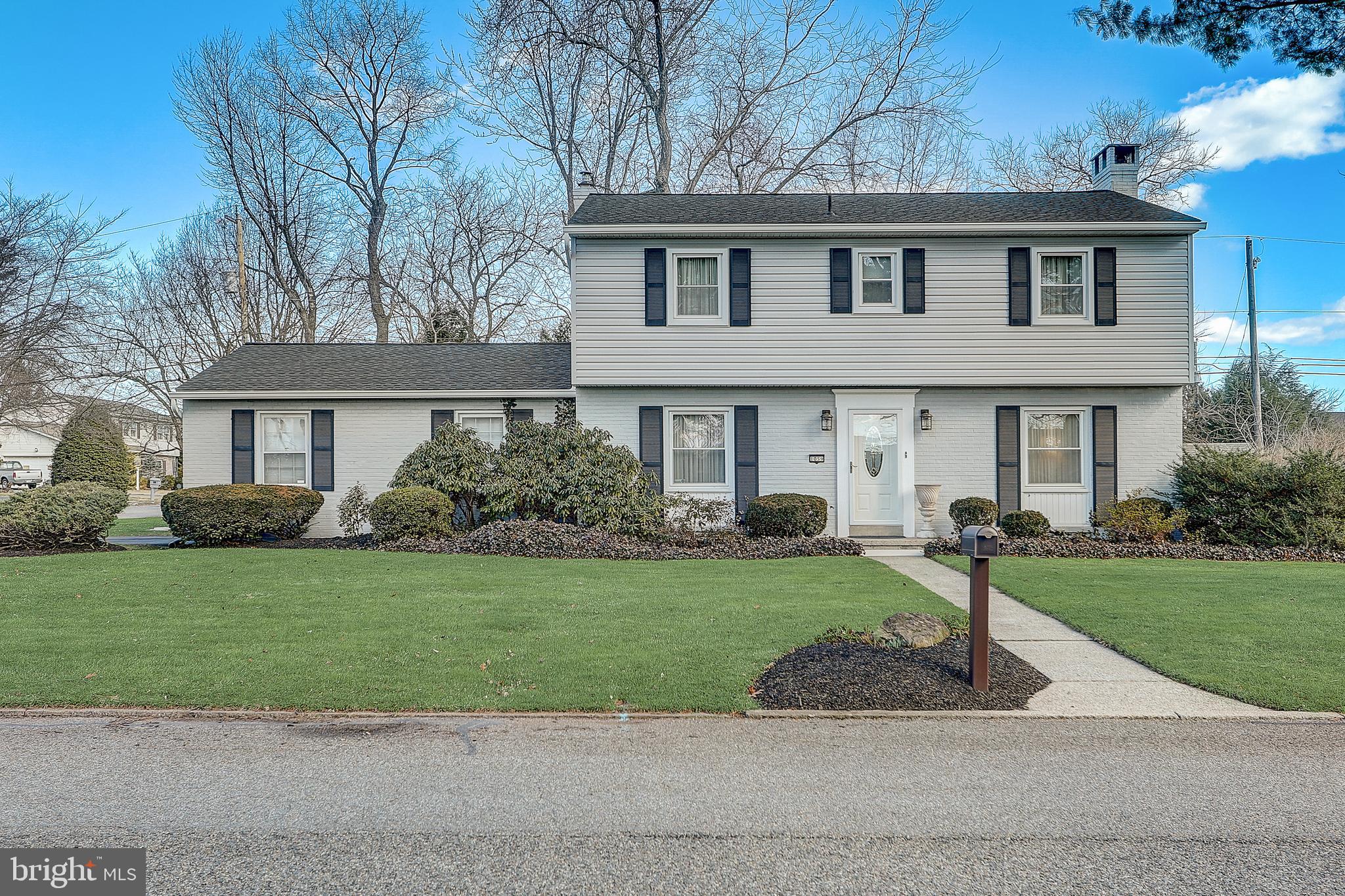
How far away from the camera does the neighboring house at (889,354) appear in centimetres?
1511

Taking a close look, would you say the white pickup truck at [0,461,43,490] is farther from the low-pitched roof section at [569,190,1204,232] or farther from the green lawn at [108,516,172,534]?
the low-pitched roof section at [569,190,1204,232]

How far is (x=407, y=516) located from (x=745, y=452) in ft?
20.1

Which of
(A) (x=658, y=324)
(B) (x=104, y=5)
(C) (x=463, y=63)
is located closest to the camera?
(A) (x=658, y=324)

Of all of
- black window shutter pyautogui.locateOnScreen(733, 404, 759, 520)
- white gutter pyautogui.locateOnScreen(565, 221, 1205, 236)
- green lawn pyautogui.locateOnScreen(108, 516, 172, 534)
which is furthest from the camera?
green lawn pyautogui.locateOnScreen(108, 516, 172, 534)

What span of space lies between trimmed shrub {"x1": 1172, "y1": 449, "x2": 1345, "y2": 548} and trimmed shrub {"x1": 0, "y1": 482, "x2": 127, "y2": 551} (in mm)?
18367

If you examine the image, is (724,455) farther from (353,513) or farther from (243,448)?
(243,448)

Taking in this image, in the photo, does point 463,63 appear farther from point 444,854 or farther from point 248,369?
point 444,854

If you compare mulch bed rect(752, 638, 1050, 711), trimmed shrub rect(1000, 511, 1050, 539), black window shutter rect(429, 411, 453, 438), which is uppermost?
black window shutter rect(429, 411, 453, 438)

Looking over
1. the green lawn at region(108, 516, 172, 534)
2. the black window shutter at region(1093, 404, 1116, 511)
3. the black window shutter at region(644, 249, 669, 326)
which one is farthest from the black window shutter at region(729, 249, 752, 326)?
the green lawn at region(108, 516, 172, 534)

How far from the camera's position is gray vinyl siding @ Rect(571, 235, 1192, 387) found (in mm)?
15117

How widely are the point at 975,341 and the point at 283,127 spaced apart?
80.9ft

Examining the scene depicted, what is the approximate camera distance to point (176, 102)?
26953mm

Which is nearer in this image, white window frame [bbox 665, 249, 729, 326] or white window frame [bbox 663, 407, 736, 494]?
white window frame [bbox 665, 249, 729, 326]

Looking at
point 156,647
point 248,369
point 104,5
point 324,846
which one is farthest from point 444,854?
point 104,5
